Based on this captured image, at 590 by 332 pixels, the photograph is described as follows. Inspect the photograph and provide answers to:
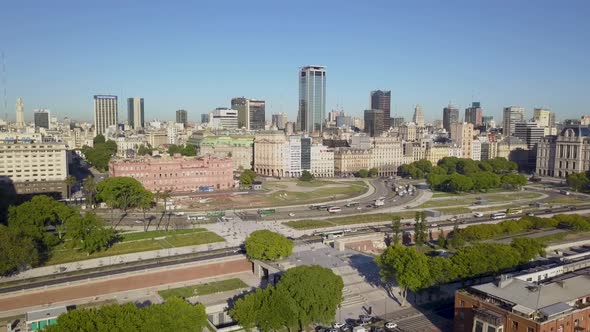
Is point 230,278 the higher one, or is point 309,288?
point 309,288

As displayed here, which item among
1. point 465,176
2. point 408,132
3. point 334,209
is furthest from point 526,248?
point 408,132

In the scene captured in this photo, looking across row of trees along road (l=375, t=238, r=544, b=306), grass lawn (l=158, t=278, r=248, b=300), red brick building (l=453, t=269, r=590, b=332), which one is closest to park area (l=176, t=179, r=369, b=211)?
grass lawn (l=158, t=278, r=248, b=300)

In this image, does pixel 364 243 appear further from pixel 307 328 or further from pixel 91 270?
pixel 91 270

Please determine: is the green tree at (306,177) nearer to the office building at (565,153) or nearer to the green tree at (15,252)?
the office building at (565,153)

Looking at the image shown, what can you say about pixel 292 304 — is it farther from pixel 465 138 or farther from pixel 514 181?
pixel 465 138

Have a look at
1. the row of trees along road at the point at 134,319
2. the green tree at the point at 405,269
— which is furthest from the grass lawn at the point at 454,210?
the row of trees along road at the point at 134,319

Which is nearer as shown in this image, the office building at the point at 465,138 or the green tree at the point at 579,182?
the green tree at the point at 579,182

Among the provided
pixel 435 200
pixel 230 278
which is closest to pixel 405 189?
pixel 435 200
